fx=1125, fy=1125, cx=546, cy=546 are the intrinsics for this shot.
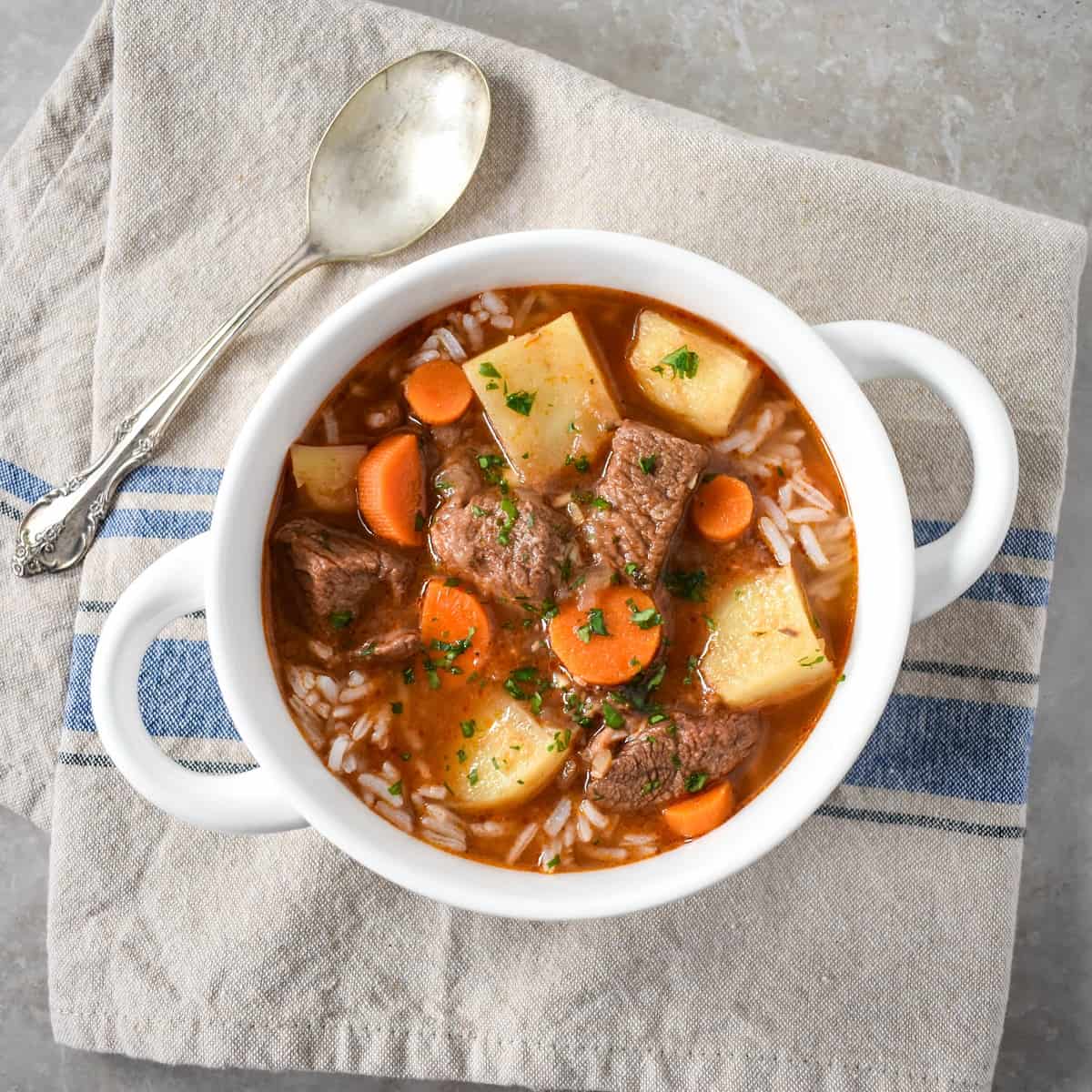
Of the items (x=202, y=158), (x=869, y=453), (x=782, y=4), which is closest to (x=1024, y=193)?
(x=782, y=4)

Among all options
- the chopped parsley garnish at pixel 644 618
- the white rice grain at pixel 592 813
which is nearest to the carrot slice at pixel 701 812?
the white rice grain at pixel 592 813

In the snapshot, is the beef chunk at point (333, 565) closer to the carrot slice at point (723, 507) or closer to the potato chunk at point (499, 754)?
Answer: the potato chunk at point (499, 754)

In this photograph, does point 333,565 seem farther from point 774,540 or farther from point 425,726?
point 774,540

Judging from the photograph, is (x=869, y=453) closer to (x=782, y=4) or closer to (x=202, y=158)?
(x=782, y=4)

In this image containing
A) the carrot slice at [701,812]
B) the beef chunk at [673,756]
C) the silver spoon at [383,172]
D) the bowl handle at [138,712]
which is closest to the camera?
the bowl handle at [138,712]

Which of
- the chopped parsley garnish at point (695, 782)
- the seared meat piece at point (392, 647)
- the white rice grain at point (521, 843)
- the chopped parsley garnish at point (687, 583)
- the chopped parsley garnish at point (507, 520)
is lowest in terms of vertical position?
the white rice grain at point (521, 843)

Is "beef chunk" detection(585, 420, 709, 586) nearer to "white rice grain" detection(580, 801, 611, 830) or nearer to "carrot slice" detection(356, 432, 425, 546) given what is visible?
"carrot slice" detection(356, 432, 425, 546)

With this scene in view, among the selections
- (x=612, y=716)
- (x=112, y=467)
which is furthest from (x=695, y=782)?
(x=112, y=467)
